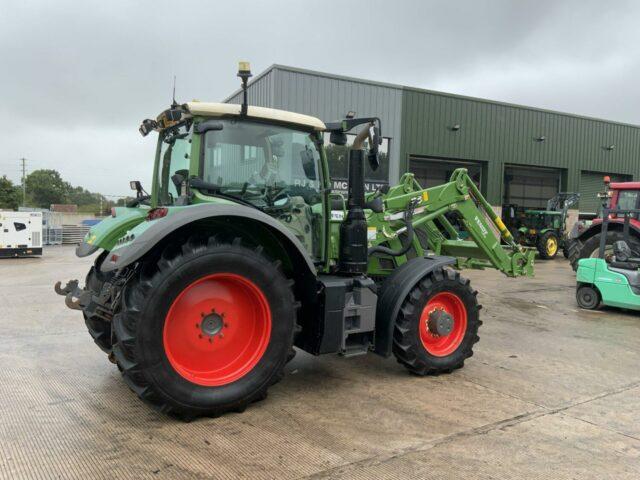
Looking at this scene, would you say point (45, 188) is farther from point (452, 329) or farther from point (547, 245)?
point (452, 329)

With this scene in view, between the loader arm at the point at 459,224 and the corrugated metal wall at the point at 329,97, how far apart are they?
9117 mm

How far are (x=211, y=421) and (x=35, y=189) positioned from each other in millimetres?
84582

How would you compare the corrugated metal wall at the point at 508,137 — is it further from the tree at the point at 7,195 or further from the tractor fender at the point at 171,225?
the tree at the point at 7,195

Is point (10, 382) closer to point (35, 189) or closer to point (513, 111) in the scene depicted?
point (513, 111)

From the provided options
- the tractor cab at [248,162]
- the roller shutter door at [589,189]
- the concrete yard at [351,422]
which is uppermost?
the roller shutter door at [589,189]

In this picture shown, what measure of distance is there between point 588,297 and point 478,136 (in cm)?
1241

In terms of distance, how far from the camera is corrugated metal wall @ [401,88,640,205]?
18.2 meters

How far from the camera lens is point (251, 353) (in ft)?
12.6

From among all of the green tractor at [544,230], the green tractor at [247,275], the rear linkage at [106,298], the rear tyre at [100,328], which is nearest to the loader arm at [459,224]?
the green tractor at [247,275]

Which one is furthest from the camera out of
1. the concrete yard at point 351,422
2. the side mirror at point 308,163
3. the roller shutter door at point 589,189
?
the roller shutter door at point 589,189

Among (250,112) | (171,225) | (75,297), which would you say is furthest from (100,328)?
(250,112)

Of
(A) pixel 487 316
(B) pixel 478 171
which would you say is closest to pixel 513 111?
(B) pixel 478 171

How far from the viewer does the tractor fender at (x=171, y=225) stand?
10.9 ft

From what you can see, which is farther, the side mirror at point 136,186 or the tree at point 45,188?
the tree at point 45,188
